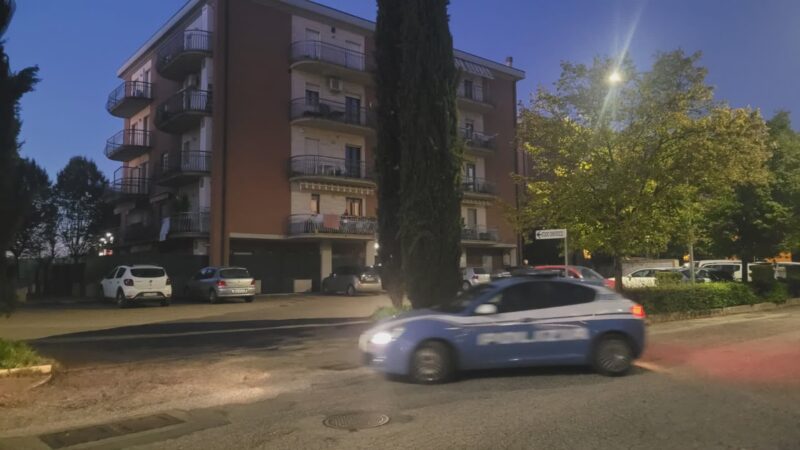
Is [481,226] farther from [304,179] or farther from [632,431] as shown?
[632,431]

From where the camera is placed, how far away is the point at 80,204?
43094 millimetres

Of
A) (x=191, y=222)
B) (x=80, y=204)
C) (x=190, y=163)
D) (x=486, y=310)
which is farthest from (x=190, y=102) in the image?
(x=486, y=310)

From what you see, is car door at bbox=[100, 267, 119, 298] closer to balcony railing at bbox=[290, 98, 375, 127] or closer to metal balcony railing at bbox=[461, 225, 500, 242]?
balcony railing at bbox=[290, 98, 375, 127]

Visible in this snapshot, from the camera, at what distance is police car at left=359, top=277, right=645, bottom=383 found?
8.45 metres

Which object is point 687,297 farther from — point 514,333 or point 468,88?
point 468,88

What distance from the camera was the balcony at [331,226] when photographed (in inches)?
1361

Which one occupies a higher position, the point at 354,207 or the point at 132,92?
the point at 132,92

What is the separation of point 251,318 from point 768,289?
1833 cm

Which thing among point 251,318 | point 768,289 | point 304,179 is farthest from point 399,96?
point 304,179

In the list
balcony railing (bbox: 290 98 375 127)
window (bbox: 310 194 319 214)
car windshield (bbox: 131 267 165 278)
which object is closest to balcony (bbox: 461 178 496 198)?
balcony railing (bbox: 290 98 375 127)

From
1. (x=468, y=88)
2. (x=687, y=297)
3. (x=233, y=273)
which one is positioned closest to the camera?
(x=687, y=297)

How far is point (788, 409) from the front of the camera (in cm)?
683

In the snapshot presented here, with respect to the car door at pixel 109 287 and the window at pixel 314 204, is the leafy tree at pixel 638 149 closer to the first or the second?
the car door at pixel 109 287

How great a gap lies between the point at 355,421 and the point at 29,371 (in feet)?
18.2
